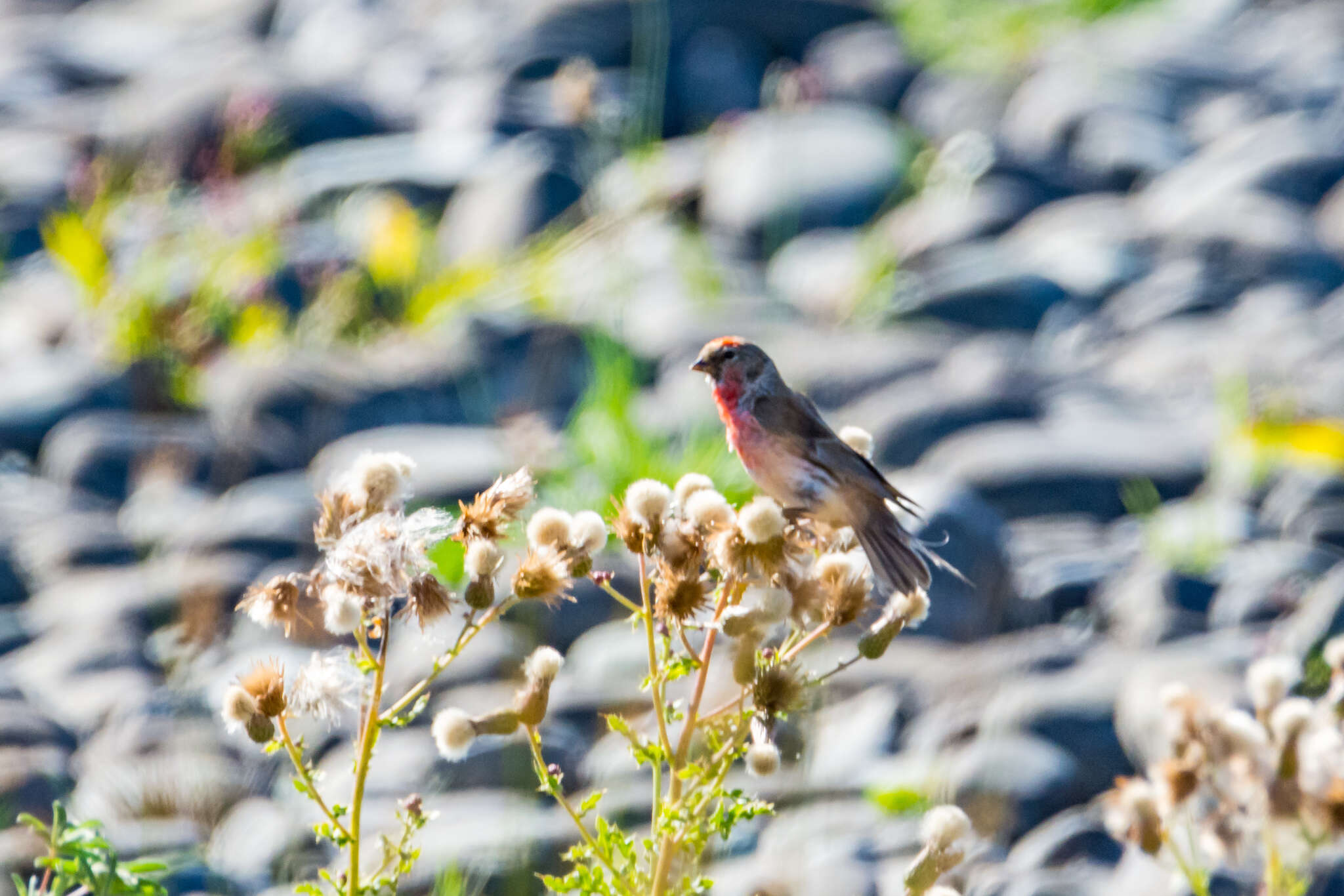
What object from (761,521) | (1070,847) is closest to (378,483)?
(761,521)

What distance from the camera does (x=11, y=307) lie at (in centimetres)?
596

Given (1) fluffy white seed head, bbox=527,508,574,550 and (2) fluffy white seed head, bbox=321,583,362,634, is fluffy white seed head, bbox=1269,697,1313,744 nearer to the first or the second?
(1) fluffy white seed head, bbox=527,508,574,550

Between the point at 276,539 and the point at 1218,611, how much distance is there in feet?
9.12

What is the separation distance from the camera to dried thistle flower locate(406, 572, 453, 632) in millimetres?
1439

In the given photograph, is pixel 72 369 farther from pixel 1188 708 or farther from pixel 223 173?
pixel 1188 708

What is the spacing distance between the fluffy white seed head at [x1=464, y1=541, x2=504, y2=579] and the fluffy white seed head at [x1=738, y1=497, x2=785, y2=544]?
0.26m

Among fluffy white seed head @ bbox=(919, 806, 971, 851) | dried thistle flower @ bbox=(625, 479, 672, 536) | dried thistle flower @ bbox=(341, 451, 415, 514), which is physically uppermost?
dried thistle flower @ bbox=(341, 451, 415, 514)

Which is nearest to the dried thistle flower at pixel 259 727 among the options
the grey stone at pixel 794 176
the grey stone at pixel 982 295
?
the grey stone at pixel 982 295

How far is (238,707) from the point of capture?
4.78 ft

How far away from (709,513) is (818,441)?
584 millimetres

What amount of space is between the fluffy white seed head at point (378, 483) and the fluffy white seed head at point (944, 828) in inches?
26.7

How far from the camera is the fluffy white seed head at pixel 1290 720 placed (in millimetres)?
1921

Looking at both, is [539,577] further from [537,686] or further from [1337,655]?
[1337,655]

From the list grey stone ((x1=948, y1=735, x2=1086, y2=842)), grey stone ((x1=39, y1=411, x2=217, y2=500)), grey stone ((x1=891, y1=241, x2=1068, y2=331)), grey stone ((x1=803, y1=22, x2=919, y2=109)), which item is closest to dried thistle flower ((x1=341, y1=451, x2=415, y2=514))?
grey stone ((x1=948, y1=735, x2=1086, y2=842))
